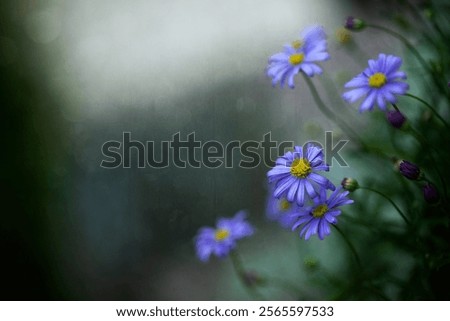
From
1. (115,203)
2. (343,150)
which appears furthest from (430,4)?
(115,203)

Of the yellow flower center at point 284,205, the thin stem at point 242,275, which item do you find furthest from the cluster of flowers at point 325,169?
the thin stem at point 242,275

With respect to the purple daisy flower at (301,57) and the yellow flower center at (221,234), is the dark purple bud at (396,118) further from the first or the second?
the yellow flower center at (221,234)

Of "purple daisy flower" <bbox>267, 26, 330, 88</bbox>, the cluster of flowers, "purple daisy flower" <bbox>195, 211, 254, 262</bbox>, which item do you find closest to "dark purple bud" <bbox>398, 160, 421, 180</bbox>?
the cluster of flowers

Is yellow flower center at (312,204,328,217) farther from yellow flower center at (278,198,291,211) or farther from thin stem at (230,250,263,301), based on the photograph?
thin stem at (230,250,263,301)

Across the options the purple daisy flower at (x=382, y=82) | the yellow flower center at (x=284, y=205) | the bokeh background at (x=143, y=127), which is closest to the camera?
the purple daisy flower at (x=382, y=82)

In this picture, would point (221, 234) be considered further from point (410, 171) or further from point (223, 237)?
point (410, 171)

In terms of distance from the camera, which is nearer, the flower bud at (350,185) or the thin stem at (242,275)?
the flower bud at (350,185)

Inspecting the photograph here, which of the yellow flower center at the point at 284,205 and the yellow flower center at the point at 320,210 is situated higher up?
the yellow flower center at the point at 320,210
